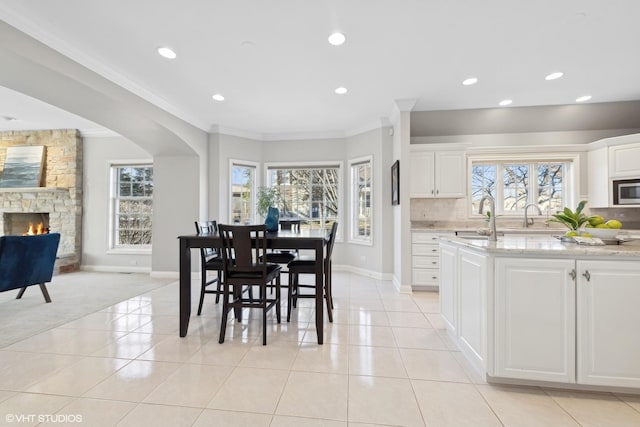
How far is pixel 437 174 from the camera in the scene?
168 inches

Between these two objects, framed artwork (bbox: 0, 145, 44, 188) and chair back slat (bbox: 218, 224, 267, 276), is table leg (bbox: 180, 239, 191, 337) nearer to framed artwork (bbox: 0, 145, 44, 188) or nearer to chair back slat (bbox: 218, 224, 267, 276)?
chair back slat (bbox: 218, 224, 267, 276)

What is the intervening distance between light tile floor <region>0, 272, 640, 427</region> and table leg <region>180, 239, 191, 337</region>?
156 mm

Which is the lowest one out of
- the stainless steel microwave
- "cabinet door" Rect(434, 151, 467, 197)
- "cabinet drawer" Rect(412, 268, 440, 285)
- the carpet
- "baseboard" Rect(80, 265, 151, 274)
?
the carpet

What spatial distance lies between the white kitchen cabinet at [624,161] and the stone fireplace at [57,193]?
29.8 ft

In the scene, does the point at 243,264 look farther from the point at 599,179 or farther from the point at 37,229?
the point at 37,229

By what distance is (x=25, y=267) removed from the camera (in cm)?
329

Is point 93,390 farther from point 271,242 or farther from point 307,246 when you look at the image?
point 307,246

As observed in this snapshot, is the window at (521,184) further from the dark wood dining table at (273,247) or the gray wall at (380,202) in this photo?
the dark wood dining table at (273,247)

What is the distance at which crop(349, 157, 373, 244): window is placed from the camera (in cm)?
509

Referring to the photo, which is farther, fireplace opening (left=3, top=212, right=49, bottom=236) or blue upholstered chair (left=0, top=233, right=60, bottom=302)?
fireplace opening (left=3, top=212, right=49, bottom=236)

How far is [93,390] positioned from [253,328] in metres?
1.27

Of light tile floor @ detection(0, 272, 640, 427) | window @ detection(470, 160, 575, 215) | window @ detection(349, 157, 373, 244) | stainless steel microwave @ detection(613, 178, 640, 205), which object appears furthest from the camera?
window @ detection(349, 157, 373, 244)

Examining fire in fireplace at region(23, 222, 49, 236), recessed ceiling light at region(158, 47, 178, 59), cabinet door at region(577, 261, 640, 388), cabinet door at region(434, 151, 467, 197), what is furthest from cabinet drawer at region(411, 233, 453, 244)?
fire in fireplace at region(23, 222, 49, 236)

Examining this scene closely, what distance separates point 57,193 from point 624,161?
31.3ft
